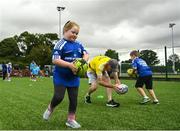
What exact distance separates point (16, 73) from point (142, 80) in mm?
48338

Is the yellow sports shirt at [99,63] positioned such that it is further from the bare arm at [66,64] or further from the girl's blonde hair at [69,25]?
the bare arm at [66,64]

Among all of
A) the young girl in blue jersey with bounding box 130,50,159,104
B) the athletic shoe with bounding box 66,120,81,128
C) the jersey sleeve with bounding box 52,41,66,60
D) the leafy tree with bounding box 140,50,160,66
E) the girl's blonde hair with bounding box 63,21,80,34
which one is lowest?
the athletic shoe with bounding box 66,120,81,128

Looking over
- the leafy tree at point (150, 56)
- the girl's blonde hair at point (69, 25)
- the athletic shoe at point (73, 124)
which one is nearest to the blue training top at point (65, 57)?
the girl's blonde hair at point (69, 25)

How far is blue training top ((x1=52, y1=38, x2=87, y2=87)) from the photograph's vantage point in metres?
6.78

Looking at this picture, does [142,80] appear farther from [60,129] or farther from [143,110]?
[60,129]

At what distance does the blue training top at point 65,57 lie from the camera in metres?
6.78

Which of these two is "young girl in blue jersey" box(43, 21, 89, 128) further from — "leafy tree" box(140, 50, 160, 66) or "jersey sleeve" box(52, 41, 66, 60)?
"leafy tree" box(140, 50, 160, 66)

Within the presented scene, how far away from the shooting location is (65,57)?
269 inches

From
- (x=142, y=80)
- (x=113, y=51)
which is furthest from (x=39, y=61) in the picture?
(x=142, y=80)

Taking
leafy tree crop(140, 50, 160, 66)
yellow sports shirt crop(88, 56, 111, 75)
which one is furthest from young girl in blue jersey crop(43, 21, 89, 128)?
leafy tree crop(140, 50, 160, 66)

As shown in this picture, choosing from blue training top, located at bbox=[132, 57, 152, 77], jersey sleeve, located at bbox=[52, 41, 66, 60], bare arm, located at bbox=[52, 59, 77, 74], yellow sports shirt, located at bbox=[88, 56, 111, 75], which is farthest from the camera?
blue training top, located at bbox=[132, 57, 152, 77]

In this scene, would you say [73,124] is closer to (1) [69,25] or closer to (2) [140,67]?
(1) [69,25]

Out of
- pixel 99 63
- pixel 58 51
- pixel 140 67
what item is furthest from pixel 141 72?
pixel 58 51

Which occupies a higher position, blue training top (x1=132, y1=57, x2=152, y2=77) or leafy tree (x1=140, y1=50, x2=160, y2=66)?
leafy tree (x1=140, y1=50, x2=160, y2=66)
